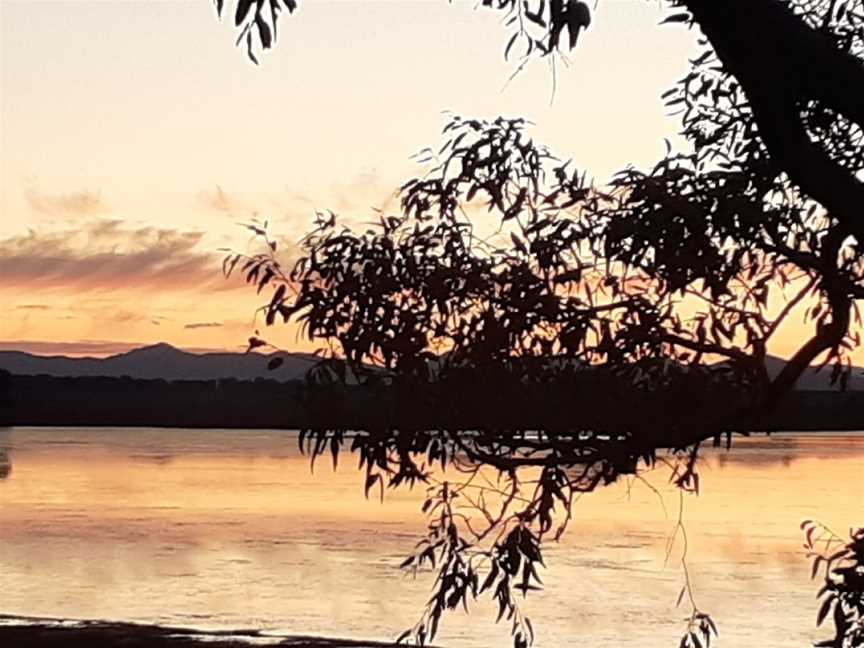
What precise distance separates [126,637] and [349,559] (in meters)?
9.91

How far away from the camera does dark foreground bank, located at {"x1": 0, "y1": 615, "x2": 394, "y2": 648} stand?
14.7 metres

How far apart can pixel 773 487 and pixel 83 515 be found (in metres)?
19.7

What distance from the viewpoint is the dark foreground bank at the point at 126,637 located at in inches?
580

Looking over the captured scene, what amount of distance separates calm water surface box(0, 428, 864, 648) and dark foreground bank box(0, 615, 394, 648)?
4.34 ft

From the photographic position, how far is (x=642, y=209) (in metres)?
5.76

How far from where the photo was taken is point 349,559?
82.0ft

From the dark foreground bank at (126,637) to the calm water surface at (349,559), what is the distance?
132 centimetres

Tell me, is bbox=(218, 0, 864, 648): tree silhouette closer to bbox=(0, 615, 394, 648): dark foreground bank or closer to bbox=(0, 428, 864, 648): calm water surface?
bbox=(0, 428, 864, 648): calm water surface

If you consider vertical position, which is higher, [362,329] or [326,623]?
[362,329]

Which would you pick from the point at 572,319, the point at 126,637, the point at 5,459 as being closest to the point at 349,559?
the point at 126,637

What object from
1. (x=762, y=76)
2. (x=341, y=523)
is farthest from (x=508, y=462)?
(x=341, y=523)

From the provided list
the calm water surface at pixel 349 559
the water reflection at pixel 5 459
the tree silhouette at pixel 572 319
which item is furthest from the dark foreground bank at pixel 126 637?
the water reflection at pixel 5 459

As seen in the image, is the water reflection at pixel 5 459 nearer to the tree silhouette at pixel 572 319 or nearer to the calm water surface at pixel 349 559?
the calm water surface at pixel 349 559

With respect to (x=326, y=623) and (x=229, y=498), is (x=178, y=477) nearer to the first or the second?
(x=229, y=498)
